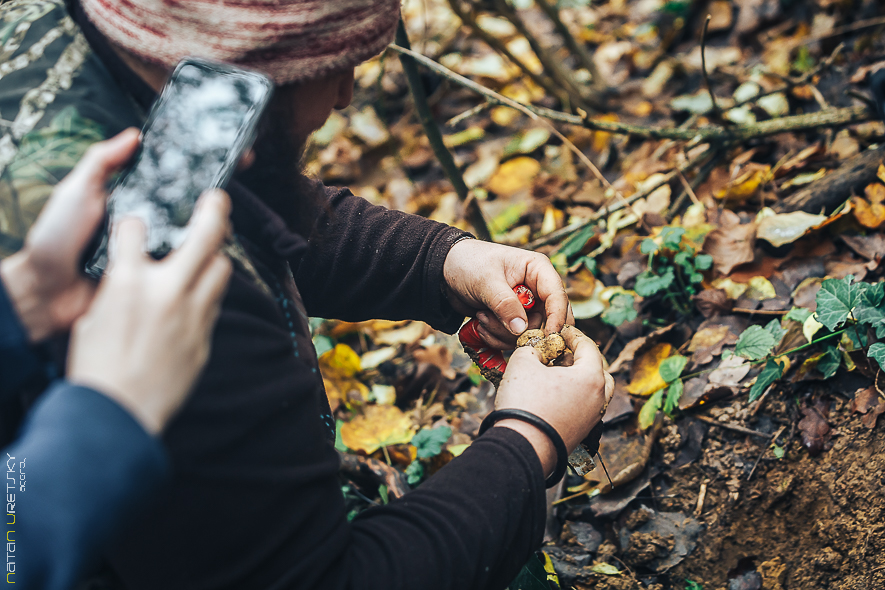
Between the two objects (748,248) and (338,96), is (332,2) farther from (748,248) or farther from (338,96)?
(748,248)

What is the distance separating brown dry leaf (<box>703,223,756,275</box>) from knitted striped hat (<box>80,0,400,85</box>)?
4.37 ft

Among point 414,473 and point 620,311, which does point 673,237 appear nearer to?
point 620,311

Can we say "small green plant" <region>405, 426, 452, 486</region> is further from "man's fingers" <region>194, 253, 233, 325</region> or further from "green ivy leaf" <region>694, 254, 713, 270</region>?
"man's fingers" <region>194, 253, 233, 325</region>

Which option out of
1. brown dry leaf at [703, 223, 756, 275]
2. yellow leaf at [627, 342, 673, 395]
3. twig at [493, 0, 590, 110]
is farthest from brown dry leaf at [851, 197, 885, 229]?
twig at [493, 0, 590, 110]

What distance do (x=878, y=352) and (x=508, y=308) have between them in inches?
31.0

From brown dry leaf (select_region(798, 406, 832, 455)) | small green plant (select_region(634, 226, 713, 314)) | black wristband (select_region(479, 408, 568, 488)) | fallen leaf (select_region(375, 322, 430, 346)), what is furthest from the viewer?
fallen leaf (select_region(375, 322, 430, 346))

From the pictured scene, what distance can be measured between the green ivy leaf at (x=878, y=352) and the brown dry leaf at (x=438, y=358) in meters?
1.19

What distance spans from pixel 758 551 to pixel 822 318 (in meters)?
0.56

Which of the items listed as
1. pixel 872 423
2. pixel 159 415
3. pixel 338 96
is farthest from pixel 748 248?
pixel 159 415

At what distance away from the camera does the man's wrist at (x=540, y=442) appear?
99 cm

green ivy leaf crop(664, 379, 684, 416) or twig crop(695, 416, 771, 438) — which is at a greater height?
green ivy leaf crop(664, 379, 684, 416)

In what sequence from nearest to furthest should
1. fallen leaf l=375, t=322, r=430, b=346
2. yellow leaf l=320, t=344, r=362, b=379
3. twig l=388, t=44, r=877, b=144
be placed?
twig l=388, t=44, r=877, b=144
yellow leaf l=320, t=344, r=362, b=379
fallen leaf l=375, t=322, r=430, b=346

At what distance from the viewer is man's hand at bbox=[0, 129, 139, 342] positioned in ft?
2.07

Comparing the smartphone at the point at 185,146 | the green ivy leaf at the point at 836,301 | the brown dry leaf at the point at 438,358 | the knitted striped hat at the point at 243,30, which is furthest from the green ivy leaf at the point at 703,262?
the smartphone at the point at 185,146
